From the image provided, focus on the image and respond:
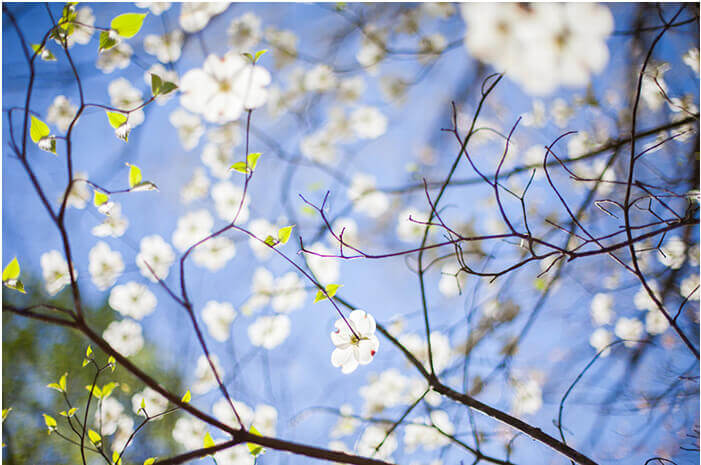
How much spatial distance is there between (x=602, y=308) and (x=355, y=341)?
1.11 metres

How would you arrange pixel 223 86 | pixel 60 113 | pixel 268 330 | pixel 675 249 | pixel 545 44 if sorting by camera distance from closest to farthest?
1. pixel 545 44
2. pixel 223 86
3. pixel 675 249
4. pixel 60 113
5. pixel 268 330

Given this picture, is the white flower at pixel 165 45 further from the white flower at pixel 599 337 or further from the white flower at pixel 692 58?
the white flower at pixel 599 337

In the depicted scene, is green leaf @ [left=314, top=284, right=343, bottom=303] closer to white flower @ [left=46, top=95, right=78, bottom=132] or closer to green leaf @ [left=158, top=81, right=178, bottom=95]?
green leaf @ [left=158, top=81, right=178, bottom=95]

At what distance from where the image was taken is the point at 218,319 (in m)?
1.22

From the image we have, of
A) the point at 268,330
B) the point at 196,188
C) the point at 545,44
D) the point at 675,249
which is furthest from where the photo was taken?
the point at 196,188

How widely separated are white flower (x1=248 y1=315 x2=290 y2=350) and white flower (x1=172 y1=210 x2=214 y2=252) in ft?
1.03

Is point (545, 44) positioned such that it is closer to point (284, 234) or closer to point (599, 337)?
point (284, 234)

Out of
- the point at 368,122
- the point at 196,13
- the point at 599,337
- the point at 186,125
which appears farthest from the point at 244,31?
the point at 599,337

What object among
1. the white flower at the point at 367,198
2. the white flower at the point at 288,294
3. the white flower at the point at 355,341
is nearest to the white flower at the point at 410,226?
the white flower at the point at 367,198

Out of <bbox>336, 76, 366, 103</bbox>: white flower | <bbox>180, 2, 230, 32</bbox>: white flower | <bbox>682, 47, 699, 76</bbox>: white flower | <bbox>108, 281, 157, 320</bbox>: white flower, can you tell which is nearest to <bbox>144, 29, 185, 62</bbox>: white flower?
Result: <bbox>180, 2, 230, 32</bbox>: white flower

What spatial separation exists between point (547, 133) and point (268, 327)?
1017 mm

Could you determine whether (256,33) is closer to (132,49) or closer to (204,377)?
(132,49)

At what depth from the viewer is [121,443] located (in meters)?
0.96

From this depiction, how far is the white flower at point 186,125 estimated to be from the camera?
1200 mm
